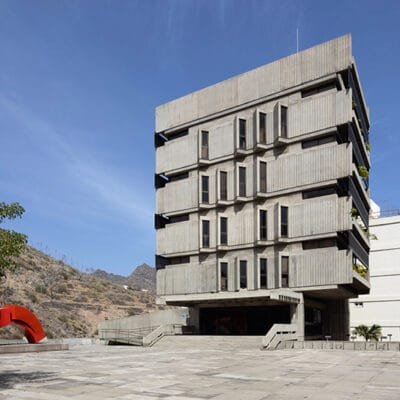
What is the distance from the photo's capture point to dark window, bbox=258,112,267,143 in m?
49.0

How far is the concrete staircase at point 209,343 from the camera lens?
40.8m

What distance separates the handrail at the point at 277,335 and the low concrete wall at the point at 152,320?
15.7 m

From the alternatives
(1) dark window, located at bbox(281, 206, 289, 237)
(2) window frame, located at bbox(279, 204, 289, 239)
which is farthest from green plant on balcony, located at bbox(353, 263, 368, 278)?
(1) dark window, located at bbox(281, 206, 289, 237)

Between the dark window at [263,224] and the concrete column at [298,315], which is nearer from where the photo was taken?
the concrete column at [298,315]

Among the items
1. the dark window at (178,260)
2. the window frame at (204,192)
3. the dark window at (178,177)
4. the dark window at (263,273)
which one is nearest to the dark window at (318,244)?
the dark window at (263,273)

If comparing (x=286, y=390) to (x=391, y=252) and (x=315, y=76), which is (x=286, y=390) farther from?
(x=391, y=252)

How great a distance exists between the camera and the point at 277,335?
40250 millimetres

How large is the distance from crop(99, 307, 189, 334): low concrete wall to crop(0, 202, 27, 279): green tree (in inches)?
1628

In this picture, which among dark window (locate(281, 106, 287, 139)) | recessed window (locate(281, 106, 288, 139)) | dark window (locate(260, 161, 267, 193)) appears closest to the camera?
recessed window (locate(281, 106, 288, 139))

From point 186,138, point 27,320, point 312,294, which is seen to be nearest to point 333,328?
point 312,294

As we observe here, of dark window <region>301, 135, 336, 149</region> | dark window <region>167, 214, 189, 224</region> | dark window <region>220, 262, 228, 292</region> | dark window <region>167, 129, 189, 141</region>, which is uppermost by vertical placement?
dark window <region>167, 129, 189, 141</region>

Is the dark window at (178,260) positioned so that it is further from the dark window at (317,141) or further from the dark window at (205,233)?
the dark window at (317,141)

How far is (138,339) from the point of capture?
49.3 metres

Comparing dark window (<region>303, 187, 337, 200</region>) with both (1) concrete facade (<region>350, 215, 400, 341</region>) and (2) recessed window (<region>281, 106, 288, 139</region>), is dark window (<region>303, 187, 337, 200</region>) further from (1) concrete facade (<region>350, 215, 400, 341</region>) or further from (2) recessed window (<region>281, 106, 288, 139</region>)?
(1) concrete facade (<region>350, 215, 400, 341</region>)
